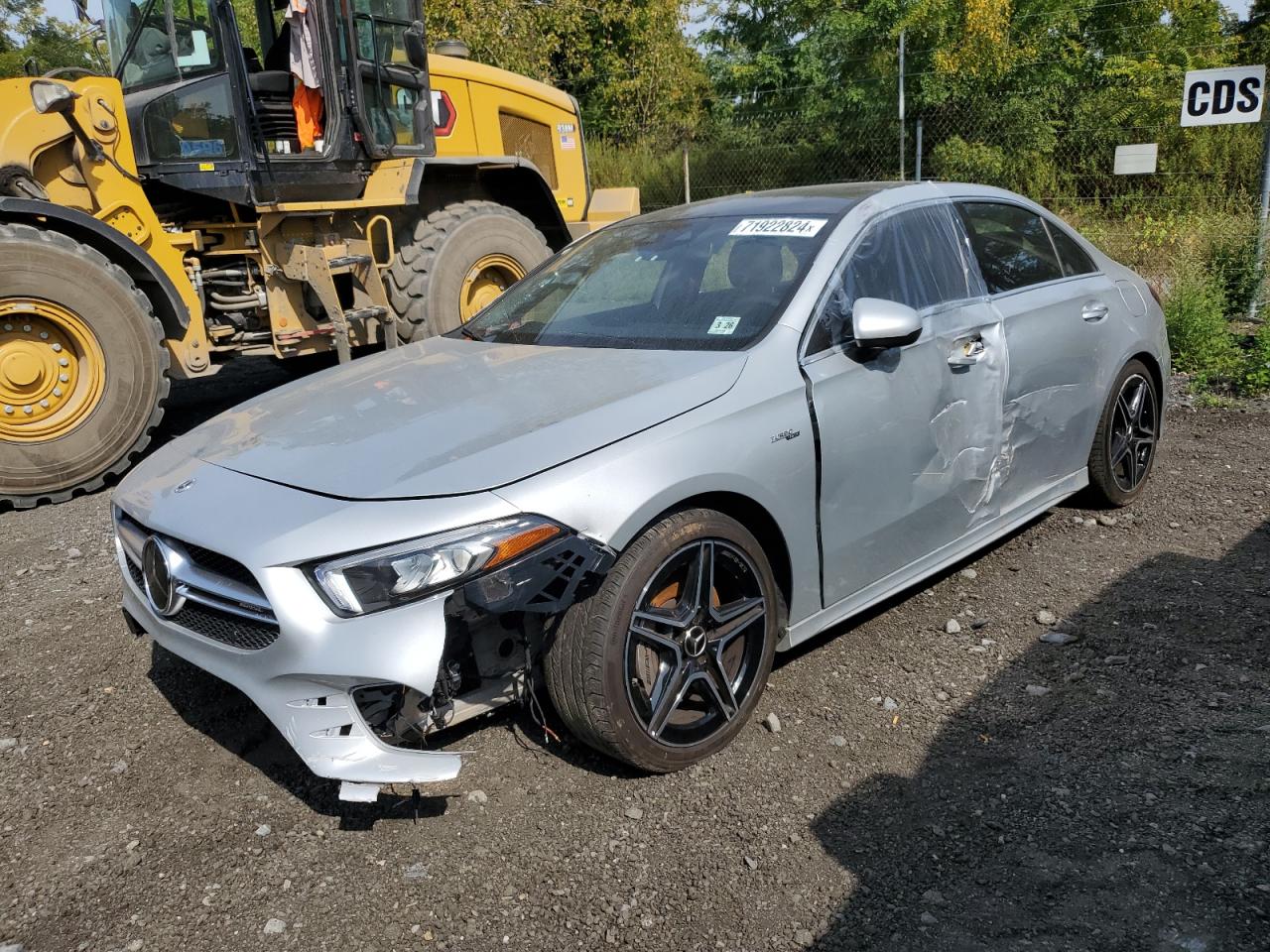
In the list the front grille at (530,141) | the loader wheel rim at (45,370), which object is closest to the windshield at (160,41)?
the loader wheel rim at (45,370)

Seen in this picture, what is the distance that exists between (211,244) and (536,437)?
5071mm

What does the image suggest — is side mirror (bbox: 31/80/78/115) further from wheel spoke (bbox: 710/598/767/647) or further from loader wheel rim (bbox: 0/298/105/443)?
wheel spoke (bbox: 710/598/767/647)

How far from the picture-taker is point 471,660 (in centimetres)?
298

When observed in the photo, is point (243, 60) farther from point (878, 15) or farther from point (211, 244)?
point (878, 15)

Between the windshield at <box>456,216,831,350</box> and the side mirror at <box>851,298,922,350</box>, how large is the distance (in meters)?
0.26

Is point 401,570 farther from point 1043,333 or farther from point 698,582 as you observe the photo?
point 1043,333

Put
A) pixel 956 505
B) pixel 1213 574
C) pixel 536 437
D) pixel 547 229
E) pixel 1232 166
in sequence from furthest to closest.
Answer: pixel 1232 166 < pixel 547 229 < pixel 1213 574 < pixel 956 505 < pixel 536 437

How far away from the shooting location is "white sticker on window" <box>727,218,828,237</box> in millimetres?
3830

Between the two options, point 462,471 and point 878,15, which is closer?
point 462,471

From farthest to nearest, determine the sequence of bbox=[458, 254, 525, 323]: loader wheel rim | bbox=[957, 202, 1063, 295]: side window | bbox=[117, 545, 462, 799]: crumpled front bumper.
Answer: bbox=[458, 254, 525, 323]: loader wheel rim → bbox=[957, 202, 1063, 295]: side window → bbox=[117, 545, 462, 799]: crumpled front bumper

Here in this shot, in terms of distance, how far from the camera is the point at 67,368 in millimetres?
5984

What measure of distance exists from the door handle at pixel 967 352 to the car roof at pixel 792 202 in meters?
0.66

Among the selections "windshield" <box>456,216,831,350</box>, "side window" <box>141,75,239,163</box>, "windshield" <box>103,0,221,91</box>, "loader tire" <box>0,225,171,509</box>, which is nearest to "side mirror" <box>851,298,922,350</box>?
"windshield" <box>456,216,831,350</box>

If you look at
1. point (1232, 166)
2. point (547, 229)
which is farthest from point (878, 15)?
point (547, 229)
